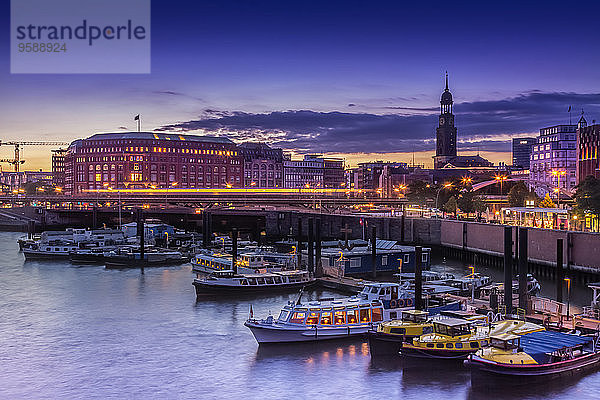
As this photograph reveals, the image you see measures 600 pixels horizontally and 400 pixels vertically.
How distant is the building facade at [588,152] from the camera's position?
416ft

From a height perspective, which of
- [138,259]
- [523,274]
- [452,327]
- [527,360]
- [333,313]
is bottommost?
[527,360]

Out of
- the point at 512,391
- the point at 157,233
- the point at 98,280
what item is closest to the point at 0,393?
the point at 512,391

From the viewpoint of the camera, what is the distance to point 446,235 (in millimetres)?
74750

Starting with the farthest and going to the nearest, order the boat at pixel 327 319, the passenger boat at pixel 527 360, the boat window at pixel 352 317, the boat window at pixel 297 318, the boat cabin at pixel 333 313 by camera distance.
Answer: the boat window at pixel 352 317, the boat cabin at pixel 333 313, the boat window at pixel 297 318, the boat at pixel 327 319, the passenger boat at pixel 527 360

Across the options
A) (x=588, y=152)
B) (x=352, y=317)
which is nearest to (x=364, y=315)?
(x=352, y=317)

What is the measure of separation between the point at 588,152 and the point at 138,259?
95638mm

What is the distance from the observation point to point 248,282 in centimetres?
4491

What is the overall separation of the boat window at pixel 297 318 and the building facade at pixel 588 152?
10568 centimetres

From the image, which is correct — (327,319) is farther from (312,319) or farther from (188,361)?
(188,361)

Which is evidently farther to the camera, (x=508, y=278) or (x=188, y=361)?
(x=508, y=278)

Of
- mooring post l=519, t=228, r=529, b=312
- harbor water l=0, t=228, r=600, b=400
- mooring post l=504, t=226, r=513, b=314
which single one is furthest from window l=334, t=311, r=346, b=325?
mooring post l=519, t=228, r=529, b=312

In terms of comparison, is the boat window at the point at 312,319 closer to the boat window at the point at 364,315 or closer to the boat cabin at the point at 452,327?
the boat window at the point at 364,315

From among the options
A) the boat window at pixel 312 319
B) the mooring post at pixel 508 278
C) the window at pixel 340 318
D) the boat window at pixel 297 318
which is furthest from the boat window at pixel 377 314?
the mooring post at pixel 508 278

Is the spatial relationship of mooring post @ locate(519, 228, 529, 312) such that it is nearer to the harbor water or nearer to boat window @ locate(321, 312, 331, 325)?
the harbor water
